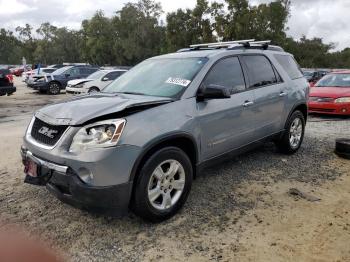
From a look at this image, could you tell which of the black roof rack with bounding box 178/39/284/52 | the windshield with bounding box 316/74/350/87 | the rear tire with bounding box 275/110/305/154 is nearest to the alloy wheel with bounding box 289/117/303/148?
the rear tire with bounding box 275/110/305/154

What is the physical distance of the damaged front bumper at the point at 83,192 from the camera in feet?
10.7

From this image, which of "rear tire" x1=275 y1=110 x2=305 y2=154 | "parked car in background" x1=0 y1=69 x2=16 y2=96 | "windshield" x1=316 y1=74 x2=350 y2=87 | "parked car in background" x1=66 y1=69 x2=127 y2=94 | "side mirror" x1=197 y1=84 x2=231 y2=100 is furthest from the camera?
"parked car in background" x1=66 y1=69 x2=127 y2=94

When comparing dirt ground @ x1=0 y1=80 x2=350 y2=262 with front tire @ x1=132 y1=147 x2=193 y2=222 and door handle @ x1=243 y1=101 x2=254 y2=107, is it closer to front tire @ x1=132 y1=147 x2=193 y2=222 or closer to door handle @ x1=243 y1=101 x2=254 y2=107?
front tire @ x1=132 y1=147 x2=193 y2=222

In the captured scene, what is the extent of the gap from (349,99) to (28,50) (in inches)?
3440

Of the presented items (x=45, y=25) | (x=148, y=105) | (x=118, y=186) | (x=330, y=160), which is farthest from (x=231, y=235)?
(x=45, y=25)

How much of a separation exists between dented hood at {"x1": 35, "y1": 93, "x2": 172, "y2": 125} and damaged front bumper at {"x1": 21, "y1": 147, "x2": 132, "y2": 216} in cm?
45

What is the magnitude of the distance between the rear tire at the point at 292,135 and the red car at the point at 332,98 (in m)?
4.25

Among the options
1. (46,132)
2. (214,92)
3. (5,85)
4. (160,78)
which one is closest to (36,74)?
(5,85)

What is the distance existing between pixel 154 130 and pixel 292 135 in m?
3.48

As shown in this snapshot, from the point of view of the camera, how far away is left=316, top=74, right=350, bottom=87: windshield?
36.5 feet

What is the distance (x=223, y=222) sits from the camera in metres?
3.83

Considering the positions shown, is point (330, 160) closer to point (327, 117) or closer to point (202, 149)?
point (202, 149)

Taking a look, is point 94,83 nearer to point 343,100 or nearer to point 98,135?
point 343,100

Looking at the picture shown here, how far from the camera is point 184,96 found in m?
4.03
